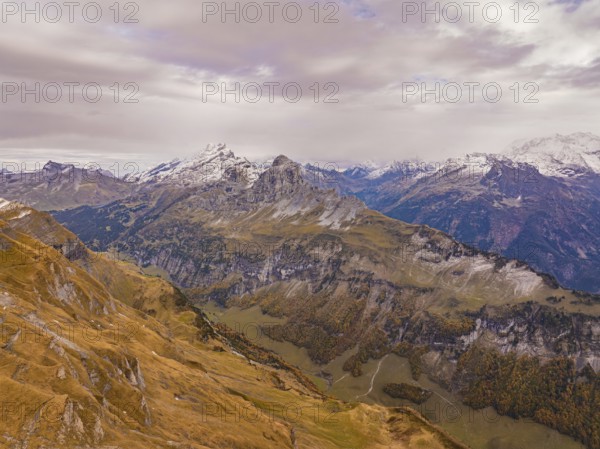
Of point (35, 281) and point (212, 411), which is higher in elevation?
point (35, 281)

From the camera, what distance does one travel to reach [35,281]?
183 meters

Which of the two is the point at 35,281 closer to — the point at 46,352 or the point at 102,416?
the point at 46,352

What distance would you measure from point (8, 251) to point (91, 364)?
12971cm

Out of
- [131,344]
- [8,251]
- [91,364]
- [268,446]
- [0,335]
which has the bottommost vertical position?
[268,446]

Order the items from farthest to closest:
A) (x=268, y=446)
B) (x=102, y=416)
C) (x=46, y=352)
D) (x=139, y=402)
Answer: (x=268, y=446), (x=139, y=402), (x=46, y=352), (x=102, y=416)

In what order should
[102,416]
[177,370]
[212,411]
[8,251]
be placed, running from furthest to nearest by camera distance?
[8,251] → [177,370] → [212,411] → [102,416]

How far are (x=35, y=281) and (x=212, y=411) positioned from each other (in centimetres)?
10394

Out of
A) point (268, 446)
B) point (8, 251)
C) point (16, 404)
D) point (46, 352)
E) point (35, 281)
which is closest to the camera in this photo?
point (16, 404)

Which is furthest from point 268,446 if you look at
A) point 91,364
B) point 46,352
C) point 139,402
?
point 46,352

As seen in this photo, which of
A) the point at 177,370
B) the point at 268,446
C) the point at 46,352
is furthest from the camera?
the point at 177,370

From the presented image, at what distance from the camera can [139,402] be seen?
101500 mm

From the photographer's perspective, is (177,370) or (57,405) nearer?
(57,405)

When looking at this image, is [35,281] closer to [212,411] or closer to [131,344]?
[131,344]

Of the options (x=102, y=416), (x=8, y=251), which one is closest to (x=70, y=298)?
(x=8, y=251)
